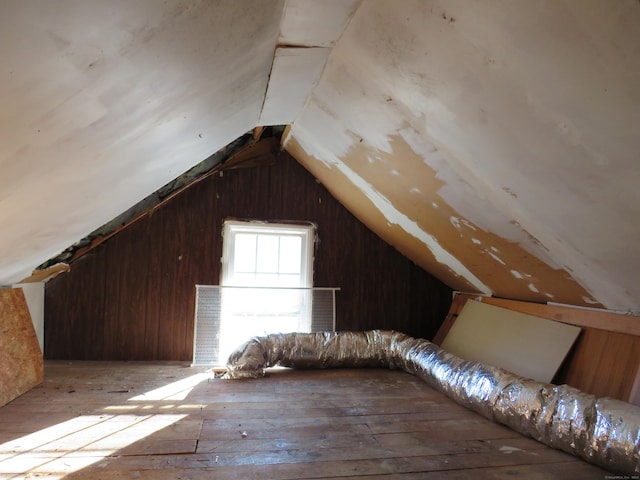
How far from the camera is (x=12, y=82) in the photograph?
1012mm

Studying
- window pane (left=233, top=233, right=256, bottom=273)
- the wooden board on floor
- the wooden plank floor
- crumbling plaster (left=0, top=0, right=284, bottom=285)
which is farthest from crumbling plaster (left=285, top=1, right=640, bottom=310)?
window pane (left=233, top=233, right=256, bottom=273)

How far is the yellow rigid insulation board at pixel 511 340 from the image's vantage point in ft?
8.57

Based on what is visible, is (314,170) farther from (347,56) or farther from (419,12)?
(419,12)

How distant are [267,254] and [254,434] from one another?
205 centimetres

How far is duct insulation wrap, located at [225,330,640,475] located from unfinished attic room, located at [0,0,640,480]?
0.01 metres

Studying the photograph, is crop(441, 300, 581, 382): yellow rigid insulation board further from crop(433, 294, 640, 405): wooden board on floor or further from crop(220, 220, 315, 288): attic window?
crop(220, 220, 315, 288): attic window

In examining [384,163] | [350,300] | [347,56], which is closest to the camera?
[347,56]

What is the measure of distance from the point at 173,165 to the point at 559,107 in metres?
2.33

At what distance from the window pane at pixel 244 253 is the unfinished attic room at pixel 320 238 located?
1.2 inches

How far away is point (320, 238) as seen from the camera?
4.02 m

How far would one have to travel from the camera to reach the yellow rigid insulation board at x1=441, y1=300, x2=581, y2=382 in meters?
2.61

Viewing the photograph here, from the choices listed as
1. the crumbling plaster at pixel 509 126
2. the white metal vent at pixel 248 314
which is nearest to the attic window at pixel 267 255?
the white metal vent at pixel 248 314

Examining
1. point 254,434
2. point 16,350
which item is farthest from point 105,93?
point 16,350

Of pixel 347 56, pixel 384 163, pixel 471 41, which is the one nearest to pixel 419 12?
pixel 471 41
